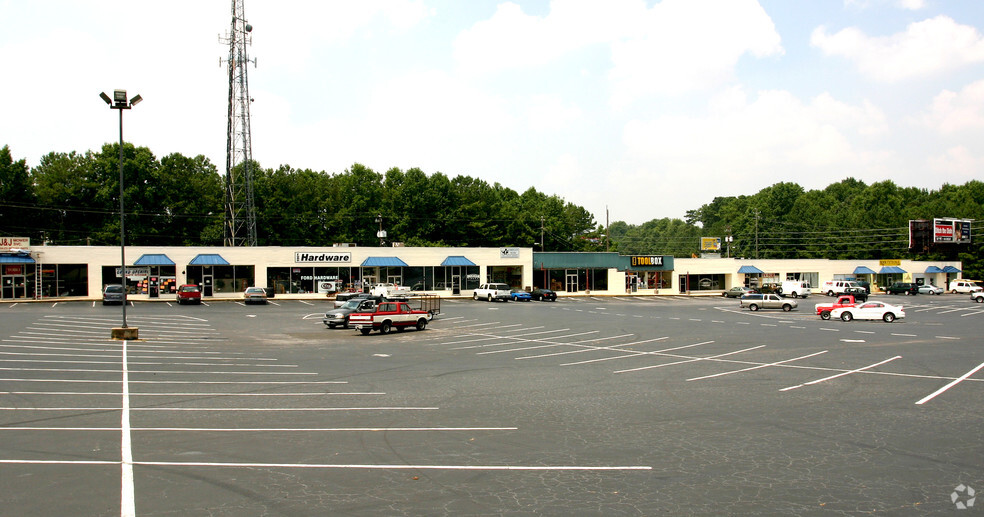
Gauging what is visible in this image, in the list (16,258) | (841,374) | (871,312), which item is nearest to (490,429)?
(841,374)

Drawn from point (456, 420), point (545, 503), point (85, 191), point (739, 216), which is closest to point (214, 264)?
point (85, 191)

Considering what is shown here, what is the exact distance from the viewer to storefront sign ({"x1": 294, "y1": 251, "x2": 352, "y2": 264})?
60594 mm

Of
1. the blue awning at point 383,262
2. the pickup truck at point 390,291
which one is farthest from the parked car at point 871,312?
the blue awning at point 383,262

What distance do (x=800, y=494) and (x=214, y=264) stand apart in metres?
56.7

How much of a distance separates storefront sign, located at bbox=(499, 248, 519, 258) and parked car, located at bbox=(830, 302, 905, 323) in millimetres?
35229

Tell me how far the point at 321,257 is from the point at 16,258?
23.6m

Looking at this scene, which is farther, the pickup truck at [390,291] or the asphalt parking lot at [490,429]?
the pickup truck at [390,291]

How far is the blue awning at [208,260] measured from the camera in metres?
56.6

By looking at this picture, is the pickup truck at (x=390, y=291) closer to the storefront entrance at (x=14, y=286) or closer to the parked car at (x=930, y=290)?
the storefront entrance at (x=14, y=286)

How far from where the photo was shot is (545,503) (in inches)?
297

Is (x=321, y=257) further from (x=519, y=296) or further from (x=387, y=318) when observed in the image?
(x=387, y=318)

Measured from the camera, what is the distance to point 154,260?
5559 centimetres

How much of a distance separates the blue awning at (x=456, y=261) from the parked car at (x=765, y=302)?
27152mm

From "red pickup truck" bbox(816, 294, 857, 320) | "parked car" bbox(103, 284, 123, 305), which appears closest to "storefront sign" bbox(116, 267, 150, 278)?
"parked car" bbox(103, 284, 123, 305)
